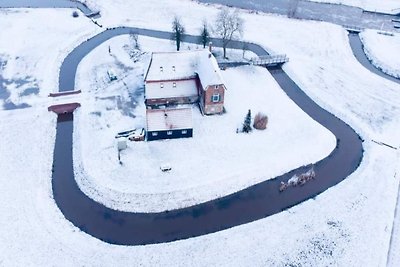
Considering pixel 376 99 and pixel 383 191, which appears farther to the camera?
pixel 376 99

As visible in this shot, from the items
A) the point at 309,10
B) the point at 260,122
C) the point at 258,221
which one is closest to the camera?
the point at 258,221

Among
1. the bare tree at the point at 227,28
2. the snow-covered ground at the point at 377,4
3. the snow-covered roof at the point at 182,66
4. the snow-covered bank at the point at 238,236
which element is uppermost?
the snow-covered ground at the point at 377,4

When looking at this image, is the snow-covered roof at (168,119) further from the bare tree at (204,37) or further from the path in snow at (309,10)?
the path in snow at (309,10)

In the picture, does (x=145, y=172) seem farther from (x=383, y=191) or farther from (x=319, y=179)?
(x=383, y=191)

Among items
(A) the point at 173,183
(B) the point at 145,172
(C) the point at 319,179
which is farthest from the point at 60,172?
(C) the point at 319,179

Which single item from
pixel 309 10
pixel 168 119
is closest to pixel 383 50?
pixel 309 10

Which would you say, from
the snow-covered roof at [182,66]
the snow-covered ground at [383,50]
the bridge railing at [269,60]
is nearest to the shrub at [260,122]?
the snow-covered roof at [182,66]

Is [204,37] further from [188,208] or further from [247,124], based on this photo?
[188,208]
